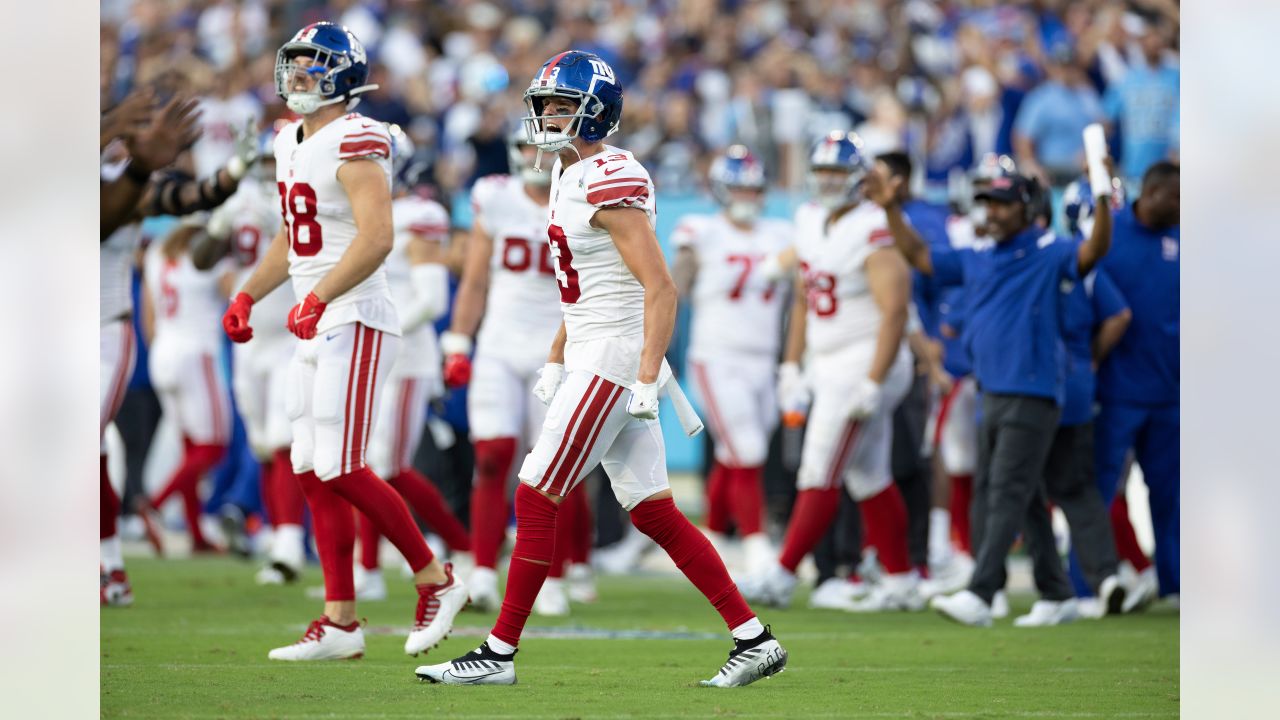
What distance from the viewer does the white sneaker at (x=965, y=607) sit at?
8.34 meters

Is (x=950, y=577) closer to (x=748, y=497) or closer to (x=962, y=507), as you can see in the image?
(x=962, y=507)

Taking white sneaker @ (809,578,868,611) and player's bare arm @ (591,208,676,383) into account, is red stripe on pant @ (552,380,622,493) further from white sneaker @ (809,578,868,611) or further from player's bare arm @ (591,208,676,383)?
white sneaker @ (809,578,868,611)

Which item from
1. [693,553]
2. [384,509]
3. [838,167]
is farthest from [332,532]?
[838,167]

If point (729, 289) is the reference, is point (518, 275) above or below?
above

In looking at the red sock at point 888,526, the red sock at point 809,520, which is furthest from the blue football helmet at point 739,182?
the red sock at point 809,520

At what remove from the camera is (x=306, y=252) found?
679cm

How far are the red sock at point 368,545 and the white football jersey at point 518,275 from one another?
3.63 ft

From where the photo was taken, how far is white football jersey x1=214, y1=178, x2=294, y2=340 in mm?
10406

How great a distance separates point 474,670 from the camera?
5965mm

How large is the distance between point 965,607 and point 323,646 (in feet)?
10.3

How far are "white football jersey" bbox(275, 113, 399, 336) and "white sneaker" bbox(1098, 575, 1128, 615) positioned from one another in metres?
4.01

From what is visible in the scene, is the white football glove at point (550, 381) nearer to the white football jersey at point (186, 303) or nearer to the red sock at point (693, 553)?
the red sock at point (693, 553)
